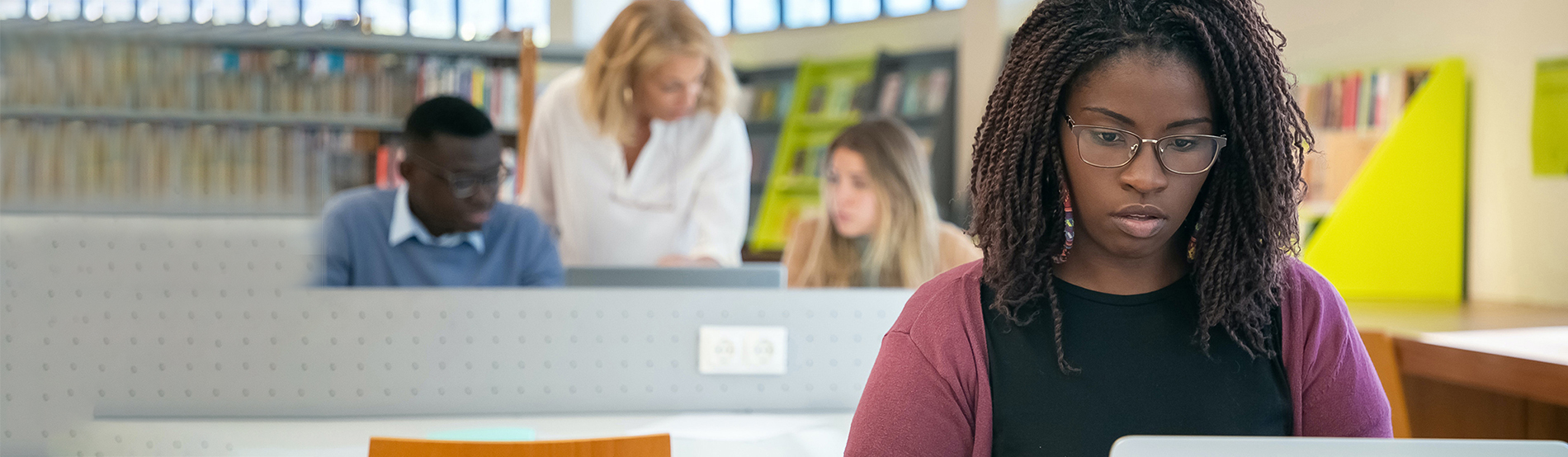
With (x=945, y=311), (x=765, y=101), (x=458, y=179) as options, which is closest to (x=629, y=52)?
(x=765, y=101)

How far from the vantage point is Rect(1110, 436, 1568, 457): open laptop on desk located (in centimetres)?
63

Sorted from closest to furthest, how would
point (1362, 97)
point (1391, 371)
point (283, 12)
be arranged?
point (283, 12) < point (1391, 371) < point (1362, 97)

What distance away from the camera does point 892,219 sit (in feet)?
7.95

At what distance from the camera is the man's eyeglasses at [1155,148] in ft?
2.53

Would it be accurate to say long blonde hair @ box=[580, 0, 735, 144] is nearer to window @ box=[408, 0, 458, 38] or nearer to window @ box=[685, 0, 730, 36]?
window @ box=[685, 0, 730, 36]

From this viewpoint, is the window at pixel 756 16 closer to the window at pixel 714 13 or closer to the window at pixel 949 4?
the window at pixel 714 13

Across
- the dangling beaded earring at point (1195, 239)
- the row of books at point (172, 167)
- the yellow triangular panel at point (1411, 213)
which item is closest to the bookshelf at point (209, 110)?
the row of books at point (172, 167)

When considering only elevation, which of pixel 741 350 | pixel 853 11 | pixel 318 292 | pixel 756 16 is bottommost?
pixel 741 350

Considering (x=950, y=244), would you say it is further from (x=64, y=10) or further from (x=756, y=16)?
(x=64, y=10)

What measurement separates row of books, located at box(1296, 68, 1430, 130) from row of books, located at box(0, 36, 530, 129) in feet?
8.97

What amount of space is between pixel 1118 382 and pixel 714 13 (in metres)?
1.46

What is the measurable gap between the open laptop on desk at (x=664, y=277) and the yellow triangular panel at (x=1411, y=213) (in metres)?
2.37

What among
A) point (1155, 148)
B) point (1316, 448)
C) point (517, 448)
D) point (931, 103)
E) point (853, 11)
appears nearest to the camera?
point (1316, 448)

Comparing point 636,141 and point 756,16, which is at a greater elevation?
point 756,16
